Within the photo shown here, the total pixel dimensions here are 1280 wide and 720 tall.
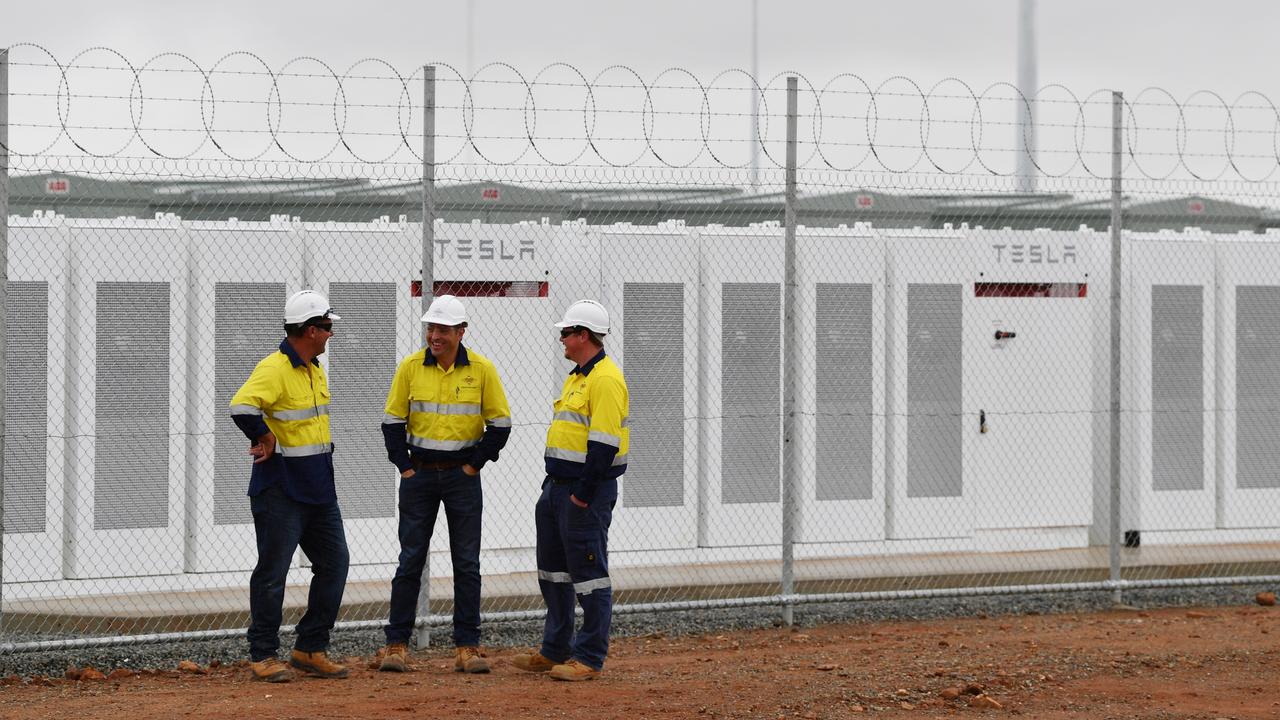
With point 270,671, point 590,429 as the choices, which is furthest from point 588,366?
point 270,671

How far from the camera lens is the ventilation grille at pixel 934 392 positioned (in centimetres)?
1059

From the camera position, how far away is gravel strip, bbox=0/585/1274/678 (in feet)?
26.3

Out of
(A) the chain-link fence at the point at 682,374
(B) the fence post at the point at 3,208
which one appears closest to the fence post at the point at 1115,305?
(A) the chain-link fence at the point at 682,374

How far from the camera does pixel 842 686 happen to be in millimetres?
7352

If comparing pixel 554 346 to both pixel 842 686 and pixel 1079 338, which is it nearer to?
pixel 842 686

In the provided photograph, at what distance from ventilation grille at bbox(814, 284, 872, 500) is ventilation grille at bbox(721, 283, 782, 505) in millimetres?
329

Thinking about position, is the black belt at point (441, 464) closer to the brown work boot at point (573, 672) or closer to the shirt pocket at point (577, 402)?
the shirt pocket at point (577, 402)

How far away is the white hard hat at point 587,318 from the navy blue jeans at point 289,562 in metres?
1.34

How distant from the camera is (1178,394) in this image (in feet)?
37.2

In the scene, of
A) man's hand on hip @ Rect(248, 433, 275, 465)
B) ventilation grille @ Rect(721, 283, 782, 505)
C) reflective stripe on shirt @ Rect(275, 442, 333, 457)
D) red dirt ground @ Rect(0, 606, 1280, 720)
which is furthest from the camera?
ventilation grille @ Rect(721, 283, 782, 505)

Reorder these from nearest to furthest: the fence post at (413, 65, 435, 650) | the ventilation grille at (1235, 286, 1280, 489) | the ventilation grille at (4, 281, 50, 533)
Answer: the fence post at (413, 65, 435, 650) < the ventilation grille at (4, 281, 50, 533) < the ventilation grille at (1235, 286, 1280, 489)

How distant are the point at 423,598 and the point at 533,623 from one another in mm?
1092

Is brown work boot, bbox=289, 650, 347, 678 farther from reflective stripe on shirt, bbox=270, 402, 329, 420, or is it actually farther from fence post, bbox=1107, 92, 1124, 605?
fence post, bbox=1107, 92, 1124, 605

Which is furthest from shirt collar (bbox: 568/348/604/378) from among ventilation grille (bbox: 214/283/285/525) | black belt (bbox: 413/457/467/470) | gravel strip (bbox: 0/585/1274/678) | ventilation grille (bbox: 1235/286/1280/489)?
ventilation grille (bbox: 1235/286/1280/489)
